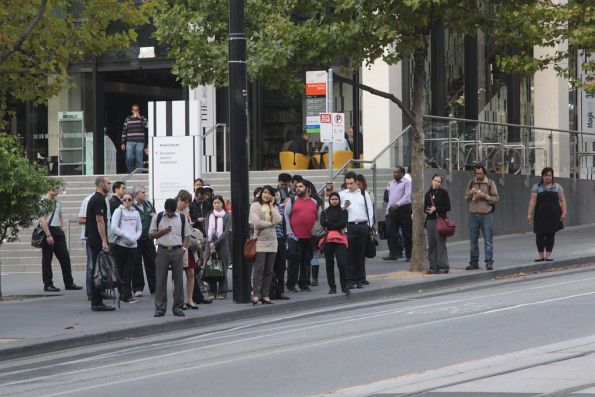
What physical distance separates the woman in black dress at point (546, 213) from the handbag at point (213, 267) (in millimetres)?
7523

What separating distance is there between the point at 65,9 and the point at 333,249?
601cm

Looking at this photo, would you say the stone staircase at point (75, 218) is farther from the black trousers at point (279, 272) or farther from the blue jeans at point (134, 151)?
the black trousers at point (279, 272)

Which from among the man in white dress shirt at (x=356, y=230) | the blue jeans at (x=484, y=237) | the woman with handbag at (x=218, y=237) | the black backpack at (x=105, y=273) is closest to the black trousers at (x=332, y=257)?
the man in white dress shirt at (x=356, y=230)

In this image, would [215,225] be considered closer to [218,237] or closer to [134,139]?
[218,237]

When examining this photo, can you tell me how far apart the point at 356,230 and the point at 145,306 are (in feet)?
12.8

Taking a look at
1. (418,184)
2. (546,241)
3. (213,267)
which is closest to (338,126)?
(418,184)

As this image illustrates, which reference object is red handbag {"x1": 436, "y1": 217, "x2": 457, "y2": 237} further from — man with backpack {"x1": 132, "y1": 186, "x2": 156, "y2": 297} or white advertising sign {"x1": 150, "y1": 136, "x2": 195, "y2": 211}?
man with backpack {"x1": 132, "y1": 186, "x2": 156, "y2": 297}

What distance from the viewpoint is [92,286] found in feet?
62.2

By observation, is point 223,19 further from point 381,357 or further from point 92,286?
point 381,357

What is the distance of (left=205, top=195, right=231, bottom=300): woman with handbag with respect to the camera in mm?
19812

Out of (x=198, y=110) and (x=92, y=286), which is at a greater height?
(x=198, y=110)

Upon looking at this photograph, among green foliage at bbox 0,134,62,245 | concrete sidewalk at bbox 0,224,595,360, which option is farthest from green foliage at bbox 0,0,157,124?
concrete sidewalk at bbox 0,224,595,360

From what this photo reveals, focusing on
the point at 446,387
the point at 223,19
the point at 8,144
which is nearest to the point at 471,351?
the point at 446,387

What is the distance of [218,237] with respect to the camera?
1991 centimetres
